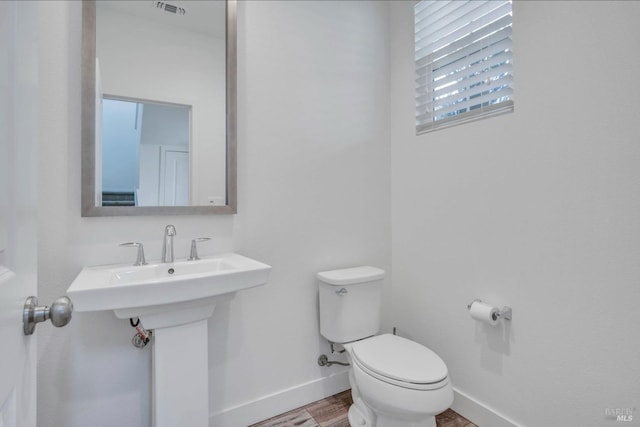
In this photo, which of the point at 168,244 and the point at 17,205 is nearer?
the point at 17,205

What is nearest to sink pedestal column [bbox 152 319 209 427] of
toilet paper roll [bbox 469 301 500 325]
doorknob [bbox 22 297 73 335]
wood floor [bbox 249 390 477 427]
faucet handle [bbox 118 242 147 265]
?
faucet handle [bbox 118 242 147 265]

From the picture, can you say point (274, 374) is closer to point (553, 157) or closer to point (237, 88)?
point (237, 88)

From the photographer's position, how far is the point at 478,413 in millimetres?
1582

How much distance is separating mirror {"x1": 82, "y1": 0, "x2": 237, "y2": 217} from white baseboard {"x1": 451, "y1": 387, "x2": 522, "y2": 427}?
62.5 inches

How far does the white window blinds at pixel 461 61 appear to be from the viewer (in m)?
1.52

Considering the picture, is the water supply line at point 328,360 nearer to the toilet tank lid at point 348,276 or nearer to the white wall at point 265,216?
the white wall at point 265,216

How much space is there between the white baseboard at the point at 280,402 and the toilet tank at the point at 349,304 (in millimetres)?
328

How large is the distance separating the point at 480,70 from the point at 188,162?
1550mm

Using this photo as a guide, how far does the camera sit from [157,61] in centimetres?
Result: 143

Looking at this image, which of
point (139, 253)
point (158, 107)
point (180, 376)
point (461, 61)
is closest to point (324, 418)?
point (180, 376)

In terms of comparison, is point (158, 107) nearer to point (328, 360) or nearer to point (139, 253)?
point (139, 253)

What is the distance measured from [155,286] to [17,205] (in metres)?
0.54

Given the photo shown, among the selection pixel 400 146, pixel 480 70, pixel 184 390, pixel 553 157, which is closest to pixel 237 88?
pixel 400 146

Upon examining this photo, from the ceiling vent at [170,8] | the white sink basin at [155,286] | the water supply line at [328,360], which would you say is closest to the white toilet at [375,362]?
the water supply line at [328,360]
